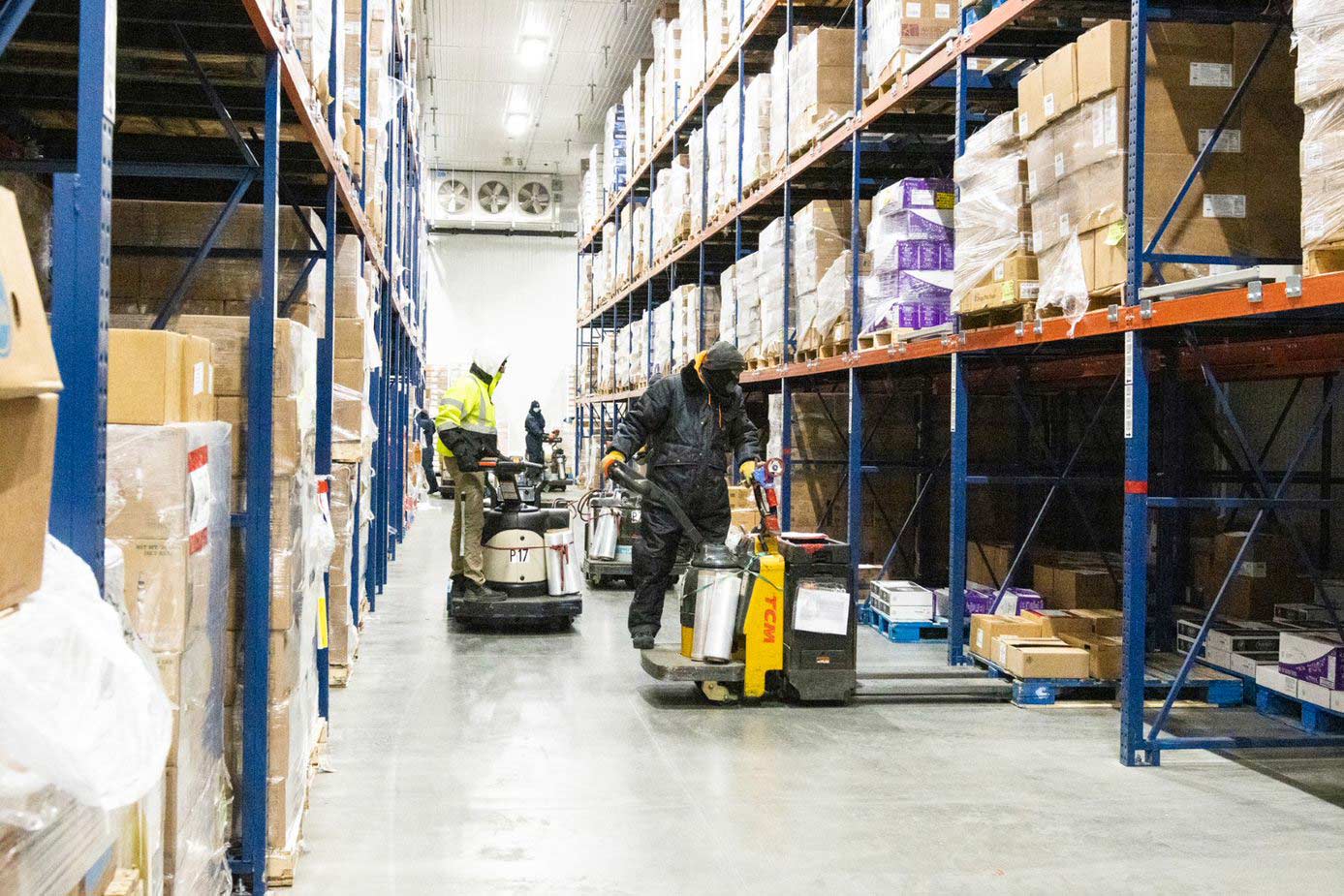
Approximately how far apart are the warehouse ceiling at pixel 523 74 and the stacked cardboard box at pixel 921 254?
1114cm

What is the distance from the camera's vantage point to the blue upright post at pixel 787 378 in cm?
1009

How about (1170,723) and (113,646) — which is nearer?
(113,646)

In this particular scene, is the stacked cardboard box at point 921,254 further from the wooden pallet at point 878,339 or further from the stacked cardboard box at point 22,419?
the stacked cardboard box at point 22,419

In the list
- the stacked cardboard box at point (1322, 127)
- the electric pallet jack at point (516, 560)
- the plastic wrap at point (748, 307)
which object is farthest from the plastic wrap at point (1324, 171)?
the plastic wrap at point (748, 307)

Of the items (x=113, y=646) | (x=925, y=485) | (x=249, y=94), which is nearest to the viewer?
(x=113, y=646)

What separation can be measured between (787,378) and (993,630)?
11.8 feet

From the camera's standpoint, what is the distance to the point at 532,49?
1981 cm

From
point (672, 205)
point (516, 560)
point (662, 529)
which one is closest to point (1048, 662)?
point (662, 529)

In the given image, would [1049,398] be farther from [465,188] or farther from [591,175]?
[465,188]

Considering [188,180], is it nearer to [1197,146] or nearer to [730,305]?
[1197,146]

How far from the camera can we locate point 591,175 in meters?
22.6

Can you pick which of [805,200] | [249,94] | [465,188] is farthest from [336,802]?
[465,188]

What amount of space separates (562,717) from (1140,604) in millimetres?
2946

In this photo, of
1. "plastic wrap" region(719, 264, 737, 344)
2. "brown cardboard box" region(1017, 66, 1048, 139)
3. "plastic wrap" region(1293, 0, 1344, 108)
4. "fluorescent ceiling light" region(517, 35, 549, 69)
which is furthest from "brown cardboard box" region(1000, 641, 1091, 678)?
"fluorescent ceiling light" region(517, 35, 549, 69)
